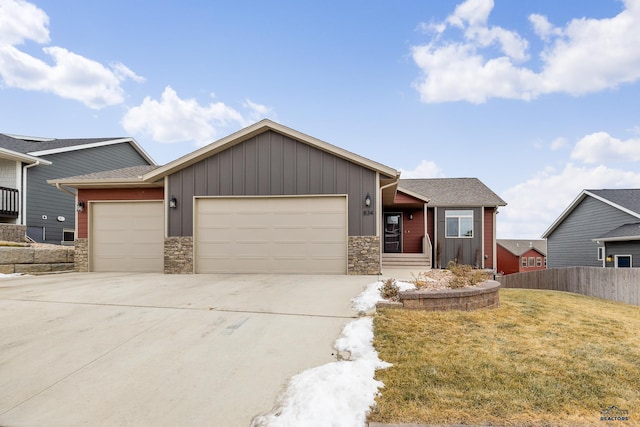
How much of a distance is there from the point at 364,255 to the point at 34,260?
10027 millimetres

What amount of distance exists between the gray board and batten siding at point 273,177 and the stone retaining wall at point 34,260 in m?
4.20

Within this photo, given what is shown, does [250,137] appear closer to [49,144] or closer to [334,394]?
[334,394]

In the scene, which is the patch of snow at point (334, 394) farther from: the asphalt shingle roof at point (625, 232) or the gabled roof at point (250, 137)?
the asphalt shingle roof at point (625, 232)

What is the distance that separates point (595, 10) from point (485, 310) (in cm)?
1210

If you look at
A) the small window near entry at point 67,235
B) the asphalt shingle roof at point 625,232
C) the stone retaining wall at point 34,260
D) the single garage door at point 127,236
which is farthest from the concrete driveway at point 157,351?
the asphalt shingle roof at point 625,232

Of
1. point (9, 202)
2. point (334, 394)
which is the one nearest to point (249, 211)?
point (334, 394)

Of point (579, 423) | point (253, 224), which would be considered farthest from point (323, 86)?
point (579, 423)

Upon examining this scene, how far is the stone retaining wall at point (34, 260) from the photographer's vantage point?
1015 cm

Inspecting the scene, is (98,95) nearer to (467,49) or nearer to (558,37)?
(467,49)

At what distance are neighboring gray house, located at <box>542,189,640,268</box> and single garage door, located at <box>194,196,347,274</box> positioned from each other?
12962 millimetres

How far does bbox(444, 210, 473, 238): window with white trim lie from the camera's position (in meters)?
15.5

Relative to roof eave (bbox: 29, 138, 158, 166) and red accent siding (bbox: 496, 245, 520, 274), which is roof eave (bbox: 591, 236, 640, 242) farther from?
roof eave (bbox: 29, 138, 158, 166)

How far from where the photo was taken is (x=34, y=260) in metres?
10.6

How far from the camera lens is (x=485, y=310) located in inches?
225
